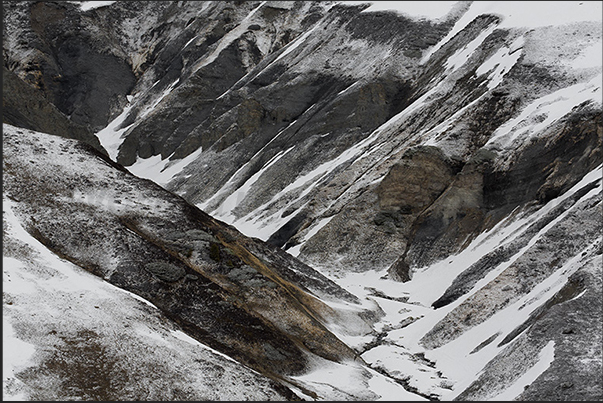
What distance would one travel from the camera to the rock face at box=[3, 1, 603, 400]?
24484 millimetres

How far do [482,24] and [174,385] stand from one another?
5253 centimetres

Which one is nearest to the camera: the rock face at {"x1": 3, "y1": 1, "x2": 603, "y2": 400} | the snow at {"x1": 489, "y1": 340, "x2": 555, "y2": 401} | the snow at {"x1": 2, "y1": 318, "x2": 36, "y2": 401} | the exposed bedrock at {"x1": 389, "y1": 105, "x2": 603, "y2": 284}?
the snow at {"x1": 2, "y1": 318, "x2": 36, "y2": 401}

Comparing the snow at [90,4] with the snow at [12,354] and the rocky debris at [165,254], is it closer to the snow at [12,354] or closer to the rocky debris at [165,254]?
the rocky debris at [165,254]

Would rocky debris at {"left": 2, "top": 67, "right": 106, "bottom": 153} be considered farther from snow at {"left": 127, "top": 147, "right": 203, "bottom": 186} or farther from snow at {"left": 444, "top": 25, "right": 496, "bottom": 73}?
snow at {"left": 444, "top": 25, "right": 496, "bottom": 73}

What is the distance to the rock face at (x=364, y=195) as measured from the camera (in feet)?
80.3

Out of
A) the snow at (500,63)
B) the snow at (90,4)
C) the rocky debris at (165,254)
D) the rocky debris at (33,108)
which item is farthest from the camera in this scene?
the snow at (90,4)

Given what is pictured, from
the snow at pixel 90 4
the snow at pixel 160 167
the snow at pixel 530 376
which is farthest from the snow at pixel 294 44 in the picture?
the snow at pixel 530 376

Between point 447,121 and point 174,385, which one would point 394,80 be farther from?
point 174,385

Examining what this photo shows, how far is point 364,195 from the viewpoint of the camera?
45969 mm

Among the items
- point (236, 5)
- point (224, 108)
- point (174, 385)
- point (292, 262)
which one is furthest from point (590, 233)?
point (236, 5)

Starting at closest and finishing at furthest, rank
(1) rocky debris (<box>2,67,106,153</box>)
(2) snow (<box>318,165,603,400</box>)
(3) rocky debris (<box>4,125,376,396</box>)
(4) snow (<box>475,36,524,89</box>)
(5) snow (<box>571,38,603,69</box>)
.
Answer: (3) rocky debris (<box>4,125,376,396</box>) → (2) snow (<box>318,165,603,400</box>) → (5) snow (<box>571,38,603,69</box>) → (1) rocky debris (<box>2,67,106,153</box>) → (4) snow (<box>475,36,524,89</box>)

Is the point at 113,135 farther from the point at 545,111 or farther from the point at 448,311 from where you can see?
the point at 448,311

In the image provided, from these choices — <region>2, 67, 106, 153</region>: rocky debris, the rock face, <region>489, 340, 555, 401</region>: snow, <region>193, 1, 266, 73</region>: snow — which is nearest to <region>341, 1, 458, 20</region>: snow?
the rock face

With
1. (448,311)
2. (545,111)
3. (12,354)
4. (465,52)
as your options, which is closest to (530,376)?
(448,311)
